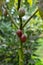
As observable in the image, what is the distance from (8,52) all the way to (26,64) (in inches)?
6.1

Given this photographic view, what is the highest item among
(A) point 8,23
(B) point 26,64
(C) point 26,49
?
(A) point 8,23

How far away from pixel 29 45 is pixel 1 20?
354 mm

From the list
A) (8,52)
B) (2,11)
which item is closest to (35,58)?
(8,52)

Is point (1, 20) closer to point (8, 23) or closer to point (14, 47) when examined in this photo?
point (8, 23)

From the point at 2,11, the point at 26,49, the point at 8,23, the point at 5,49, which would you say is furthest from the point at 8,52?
the point at 2,11

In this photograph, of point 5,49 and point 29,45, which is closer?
point 5,49

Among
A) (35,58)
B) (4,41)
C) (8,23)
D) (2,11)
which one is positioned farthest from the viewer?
(8,23)

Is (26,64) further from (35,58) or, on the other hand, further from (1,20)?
(1,20)

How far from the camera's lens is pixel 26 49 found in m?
1.57

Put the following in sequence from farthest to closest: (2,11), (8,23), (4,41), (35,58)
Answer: (8,23) < (4,41) < (35,58) < (2,11)

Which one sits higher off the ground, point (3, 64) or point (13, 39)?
point (13, 39)

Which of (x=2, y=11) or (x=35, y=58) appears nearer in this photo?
(x=2, y=11)

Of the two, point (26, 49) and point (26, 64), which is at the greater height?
point (26, 49)

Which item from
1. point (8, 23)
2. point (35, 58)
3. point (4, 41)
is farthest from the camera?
point (8, 23)
